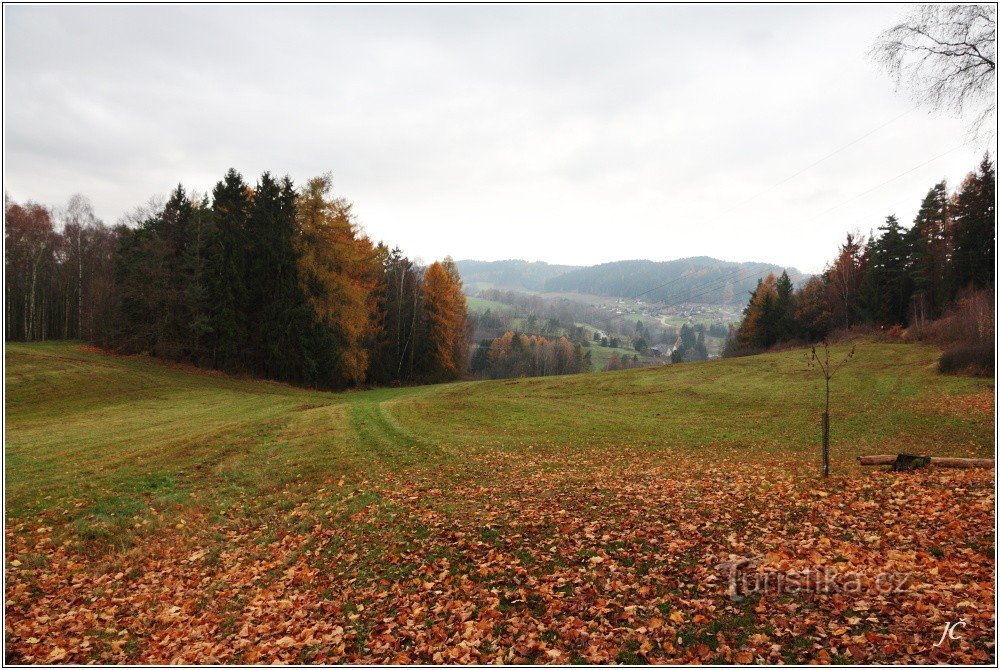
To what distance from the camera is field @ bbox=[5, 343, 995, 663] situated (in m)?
5.35

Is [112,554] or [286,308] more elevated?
[286,308]

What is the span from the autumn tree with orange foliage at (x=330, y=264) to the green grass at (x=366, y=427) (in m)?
5.85

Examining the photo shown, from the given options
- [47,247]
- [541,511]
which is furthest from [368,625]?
[47,247]

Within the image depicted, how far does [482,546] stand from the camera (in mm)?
8023

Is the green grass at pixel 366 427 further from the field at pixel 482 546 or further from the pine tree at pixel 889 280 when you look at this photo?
the pine tree at pixel 889 280

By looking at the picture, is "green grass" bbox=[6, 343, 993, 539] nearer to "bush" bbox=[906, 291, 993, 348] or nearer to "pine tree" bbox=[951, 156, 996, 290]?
"bush" bbox=[906, 291, 993, 348]

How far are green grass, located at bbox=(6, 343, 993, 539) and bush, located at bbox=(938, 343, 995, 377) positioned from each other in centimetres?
104

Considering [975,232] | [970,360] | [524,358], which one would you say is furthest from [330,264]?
[975,232]

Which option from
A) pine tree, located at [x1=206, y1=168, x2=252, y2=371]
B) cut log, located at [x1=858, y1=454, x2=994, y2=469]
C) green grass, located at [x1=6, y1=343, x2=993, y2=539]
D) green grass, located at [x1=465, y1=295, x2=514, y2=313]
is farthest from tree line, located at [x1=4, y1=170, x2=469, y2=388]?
green grass, located at [x1=465, y1=295, x2=514, y2=313]

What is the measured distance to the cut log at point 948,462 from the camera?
9.91 m

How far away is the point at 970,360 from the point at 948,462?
77.5ft

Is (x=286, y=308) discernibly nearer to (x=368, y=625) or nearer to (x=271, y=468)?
(x=271, y=468)

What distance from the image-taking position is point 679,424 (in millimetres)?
21781

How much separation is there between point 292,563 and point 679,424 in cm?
1769
